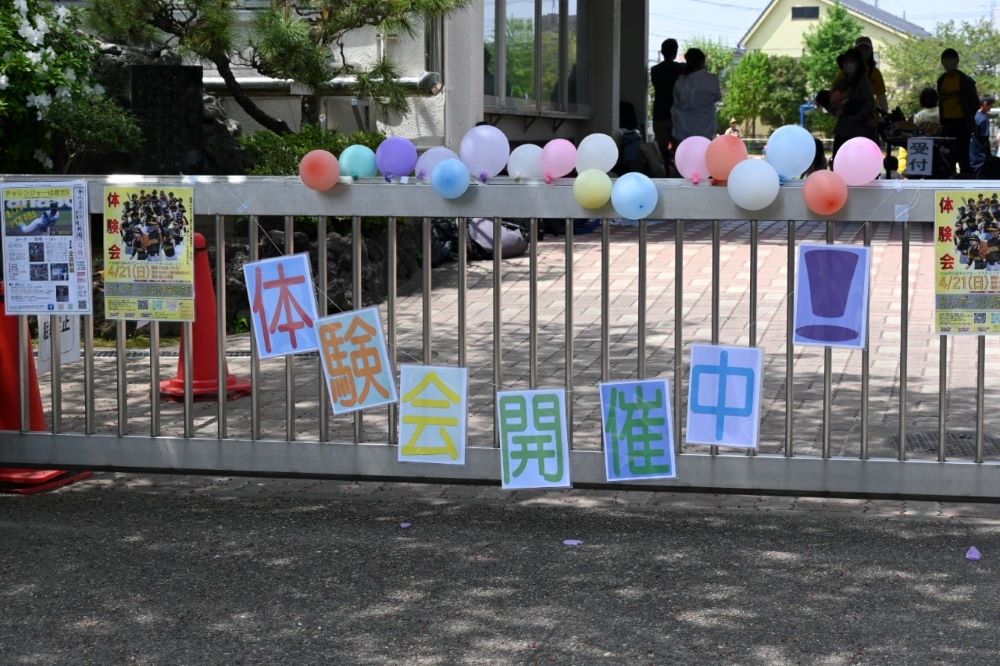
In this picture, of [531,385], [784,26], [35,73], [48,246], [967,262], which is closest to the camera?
[967,262]

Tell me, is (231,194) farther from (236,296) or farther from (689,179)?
(236,296)

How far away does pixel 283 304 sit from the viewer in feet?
18.1

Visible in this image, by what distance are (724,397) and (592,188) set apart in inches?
36.4

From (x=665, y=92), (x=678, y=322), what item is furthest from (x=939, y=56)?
(x=678, y=322)

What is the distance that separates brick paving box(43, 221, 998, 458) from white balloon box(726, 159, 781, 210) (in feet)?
1.37

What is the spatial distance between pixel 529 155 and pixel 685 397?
2.55 meters

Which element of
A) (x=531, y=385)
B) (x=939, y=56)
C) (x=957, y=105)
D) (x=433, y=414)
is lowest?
(x=433, y=414)

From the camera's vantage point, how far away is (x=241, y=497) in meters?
6.05

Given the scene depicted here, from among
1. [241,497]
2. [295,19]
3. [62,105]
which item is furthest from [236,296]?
[241,497]

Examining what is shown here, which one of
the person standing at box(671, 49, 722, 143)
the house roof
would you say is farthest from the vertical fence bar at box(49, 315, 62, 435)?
the house roof

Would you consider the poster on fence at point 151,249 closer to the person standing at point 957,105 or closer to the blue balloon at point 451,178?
the blue balloon at point 451,178

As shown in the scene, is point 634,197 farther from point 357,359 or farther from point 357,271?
point 357,359

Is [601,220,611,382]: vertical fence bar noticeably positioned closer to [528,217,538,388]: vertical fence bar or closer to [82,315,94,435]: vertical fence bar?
[528,217,538,388]: vertical fence bar

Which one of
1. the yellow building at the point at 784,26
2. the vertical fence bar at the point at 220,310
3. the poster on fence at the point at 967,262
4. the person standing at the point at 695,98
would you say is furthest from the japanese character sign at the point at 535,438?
the yellow building at the point at 784,26
